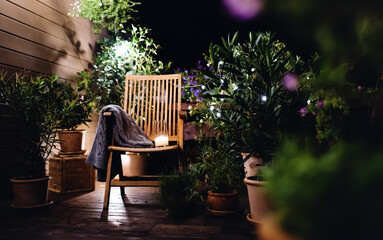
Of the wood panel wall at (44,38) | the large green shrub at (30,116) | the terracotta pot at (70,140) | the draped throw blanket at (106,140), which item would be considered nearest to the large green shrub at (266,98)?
the draped throw blanket at (106,140)

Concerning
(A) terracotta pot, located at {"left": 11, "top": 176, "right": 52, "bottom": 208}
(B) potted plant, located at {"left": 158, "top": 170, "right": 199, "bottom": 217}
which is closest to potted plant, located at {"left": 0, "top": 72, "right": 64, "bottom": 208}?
(A) terracotta pot, located at {"left": 11, "top": 176, "right": 52, "bottom": 208}

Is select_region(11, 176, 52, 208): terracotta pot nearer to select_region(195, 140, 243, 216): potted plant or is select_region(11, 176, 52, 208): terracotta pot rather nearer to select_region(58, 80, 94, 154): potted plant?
select_region(58, 80, 94, 154): potted plant

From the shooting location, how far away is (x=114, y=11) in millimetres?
3820

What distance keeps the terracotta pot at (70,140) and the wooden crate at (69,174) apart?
75 mm

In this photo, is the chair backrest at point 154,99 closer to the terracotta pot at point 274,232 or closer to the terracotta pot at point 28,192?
the terracotta pot at point 28,192

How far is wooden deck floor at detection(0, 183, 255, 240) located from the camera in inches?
62.0

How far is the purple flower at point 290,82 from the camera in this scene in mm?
1817

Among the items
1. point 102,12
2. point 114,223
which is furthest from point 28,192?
point 102,12

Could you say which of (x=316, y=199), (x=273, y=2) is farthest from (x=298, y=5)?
(x=316, y=199)

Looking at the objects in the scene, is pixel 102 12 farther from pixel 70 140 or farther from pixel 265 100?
pixel 265 100

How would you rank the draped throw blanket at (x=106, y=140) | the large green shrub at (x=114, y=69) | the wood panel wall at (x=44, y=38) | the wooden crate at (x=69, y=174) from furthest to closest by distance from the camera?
1. the large green shrub at (x=114, y=69)
2. the wooden crate at (x=69, y=174)
3. the wood panel wall at (x=44, y=38)
4. the draped throw blanket at (x=106, y=140)

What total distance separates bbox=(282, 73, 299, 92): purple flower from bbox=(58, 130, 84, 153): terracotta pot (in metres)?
2.08

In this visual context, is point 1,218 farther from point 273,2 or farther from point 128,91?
point 273,2

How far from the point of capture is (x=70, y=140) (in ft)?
9.24
